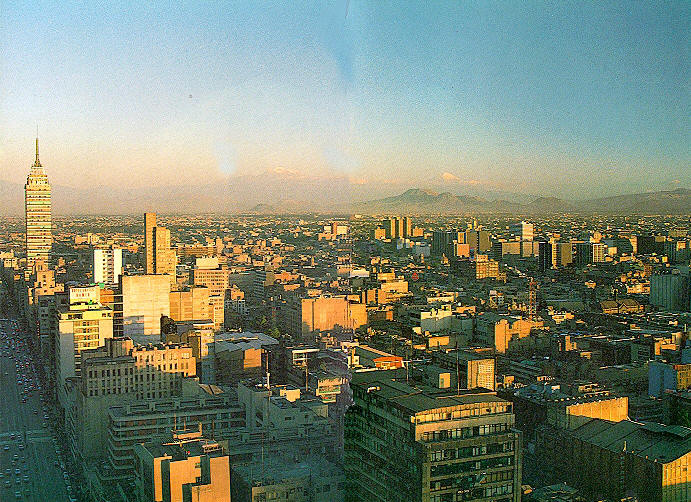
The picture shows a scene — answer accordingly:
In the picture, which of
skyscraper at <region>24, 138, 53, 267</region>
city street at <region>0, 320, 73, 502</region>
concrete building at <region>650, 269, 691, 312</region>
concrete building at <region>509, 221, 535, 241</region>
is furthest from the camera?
skyscraper at <region>24, 138, 53, 267</region>

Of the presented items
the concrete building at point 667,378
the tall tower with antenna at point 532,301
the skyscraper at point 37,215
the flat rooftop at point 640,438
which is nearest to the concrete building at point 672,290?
the concrete building at point 667,378

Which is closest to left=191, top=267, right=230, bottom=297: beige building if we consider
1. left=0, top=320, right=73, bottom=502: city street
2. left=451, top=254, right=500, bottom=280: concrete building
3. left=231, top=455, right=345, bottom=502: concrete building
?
left=0, top=320, right=73, bottom=502: city street

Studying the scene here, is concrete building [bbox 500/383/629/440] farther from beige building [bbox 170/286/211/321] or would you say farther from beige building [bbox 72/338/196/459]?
beige building [bbox 170/286/211/321]

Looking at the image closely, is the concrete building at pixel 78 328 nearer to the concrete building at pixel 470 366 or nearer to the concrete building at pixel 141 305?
the concrete building at pixel 141 305

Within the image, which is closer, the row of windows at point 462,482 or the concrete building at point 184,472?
the row of windows at point 462,482

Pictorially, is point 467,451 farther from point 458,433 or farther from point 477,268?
point 477,268

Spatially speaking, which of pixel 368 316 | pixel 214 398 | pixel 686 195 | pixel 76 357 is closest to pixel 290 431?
pixel 368 316
